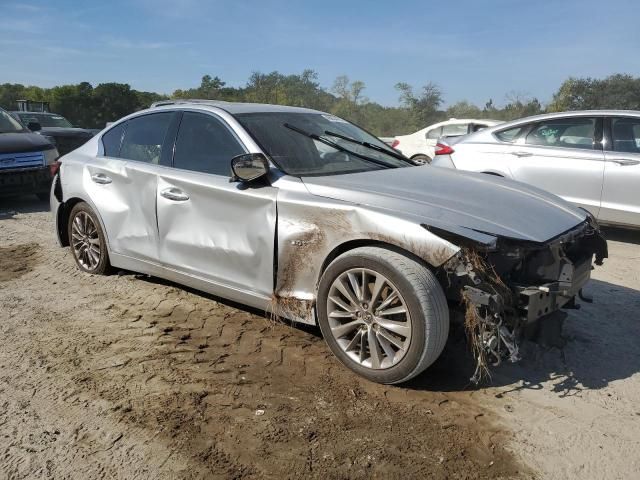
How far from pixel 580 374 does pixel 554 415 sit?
2.04 feet

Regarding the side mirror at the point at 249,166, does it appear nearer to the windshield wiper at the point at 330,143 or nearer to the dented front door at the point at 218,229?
the dented front door at the point at 218,229

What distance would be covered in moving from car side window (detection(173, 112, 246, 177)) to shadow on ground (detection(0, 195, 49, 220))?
533cm

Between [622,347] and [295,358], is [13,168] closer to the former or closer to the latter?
[295,358]

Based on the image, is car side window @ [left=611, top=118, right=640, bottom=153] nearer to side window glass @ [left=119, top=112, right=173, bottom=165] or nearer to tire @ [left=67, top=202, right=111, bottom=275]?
side window glass @ [left=119, top=112, right=173, bottom=165]

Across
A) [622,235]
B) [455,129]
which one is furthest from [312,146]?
[455,129]

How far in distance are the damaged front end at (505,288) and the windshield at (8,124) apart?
29.2 feet

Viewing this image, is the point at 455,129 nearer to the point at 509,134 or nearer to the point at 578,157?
the point at 509,134

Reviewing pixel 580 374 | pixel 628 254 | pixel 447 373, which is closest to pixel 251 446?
pixel 447 373

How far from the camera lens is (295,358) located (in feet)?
12.2

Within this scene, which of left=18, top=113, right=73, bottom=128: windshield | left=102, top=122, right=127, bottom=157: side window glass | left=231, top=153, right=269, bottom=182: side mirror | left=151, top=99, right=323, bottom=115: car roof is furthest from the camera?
left=18, top=113, right=73, bottom=128: windshield

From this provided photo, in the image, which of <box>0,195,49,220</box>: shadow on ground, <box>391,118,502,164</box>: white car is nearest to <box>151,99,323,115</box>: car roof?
<box>0,195,49,220</box>: shadow on ground

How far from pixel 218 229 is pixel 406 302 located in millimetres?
Result: 1557

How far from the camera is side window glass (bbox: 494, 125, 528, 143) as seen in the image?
769cm

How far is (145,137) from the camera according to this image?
4.89 metres
